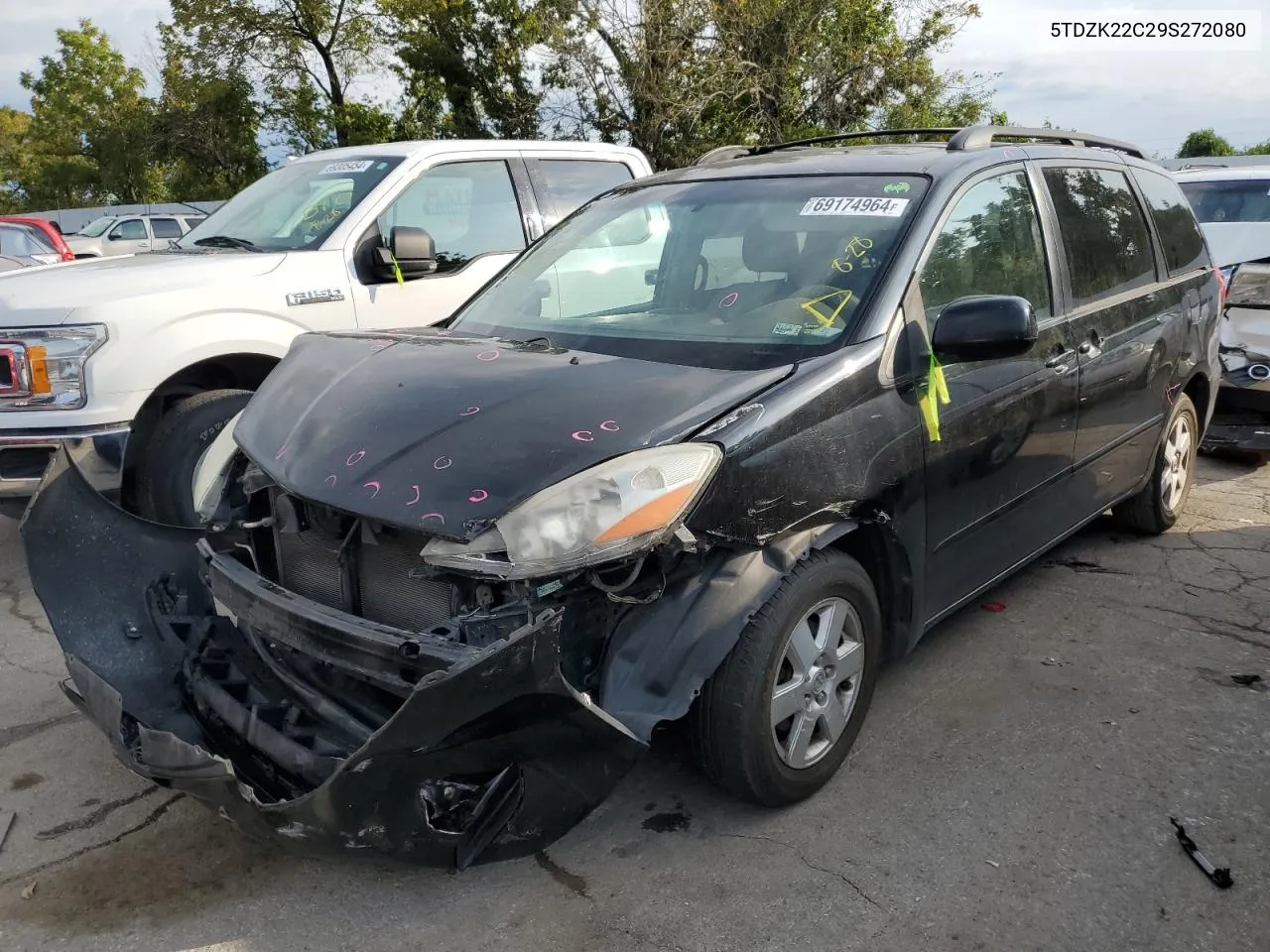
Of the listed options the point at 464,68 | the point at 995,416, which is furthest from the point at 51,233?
the point at 995,416

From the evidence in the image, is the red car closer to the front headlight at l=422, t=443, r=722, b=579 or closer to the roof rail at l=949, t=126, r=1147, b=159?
the roof rail at l=949, t=126, r=1147, b=159

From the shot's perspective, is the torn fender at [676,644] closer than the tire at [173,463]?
Yes

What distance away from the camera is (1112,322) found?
4059 mm

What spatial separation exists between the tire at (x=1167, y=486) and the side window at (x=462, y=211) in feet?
11.8

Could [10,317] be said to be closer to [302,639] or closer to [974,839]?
[302,639]

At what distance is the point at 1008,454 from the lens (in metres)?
3.46

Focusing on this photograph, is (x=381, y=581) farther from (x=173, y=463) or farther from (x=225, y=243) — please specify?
(x=225, y=243)

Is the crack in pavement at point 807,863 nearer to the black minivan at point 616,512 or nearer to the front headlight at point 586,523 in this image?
the black minivan at point 616,512

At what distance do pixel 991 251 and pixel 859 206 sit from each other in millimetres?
559

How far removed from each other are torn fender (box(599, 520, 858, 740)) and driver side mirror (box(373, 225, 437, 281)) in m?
3.14

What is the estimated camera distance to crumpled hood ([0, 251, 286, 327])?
14.2 feet

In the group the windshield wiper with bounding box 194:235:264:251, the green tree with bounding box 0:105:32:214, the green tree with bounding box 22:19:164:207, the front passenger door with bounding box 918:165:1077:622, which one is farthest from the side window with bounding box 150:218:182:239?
the green tree with bounding box 0:105:32:214

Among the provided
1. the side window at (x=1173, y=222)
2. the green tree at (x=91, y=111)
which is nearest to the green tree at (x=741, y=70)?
the side window at (x=1173, y=222)

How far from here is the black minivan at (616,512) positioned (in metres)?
2.27
